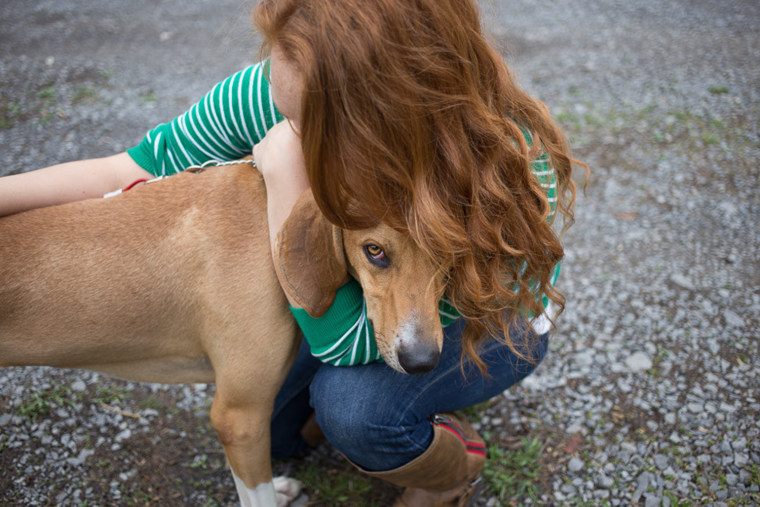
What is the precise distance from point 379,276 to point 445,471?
0.99 metres

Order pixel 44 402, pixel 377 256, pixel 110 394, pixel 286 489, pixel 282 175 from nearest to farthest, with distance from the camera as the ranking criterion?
pixel 377 256, pixel 282 175, pixel 286 489, pixel 44 402, pixel 110 394

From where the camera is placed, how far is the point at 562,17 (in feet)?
27.4

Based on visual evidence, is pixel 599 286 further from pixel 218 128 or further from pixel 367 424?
pixel 218 128

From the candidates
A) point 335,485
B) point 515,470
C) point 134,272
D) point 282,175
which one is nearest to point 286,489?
point 335,485

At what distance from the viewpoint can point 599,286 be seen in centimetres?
396

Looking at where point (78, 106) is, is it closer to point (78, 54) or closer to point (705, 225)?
point (78, 54)

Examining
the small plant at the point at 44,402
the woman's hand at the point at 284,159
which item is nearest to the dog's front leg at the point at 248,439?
the woman's hand at the point at 284,159

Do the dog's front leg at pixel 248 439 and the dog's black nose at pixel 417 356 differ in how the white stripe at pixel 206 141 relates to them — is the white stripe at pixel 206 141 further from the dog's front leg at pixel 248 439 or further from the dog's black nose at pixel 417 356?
the dog's black nose at pixel 417 356

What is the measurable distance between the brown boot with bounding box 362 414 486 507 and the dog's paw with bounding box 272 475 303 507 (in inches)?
20.1

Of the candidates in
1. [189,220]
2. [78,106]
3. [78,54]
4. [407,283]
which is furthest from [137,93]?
[407,283]

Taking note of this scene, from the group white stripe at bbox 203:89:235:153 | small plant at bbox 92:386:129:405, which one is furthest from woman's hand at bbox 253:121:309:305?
small plant at bbox 92:386:129:405

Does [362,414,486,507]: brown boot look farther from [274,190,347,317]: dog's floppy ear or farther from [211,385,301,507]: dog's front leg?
[274,190,347,317]: dog's floppy ear

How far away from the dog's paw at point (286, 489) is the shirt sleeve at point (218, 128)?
158cm

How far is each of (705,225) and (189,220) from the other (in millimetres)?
3853
